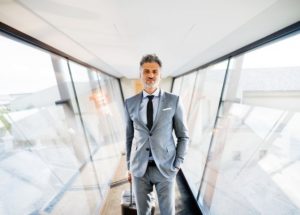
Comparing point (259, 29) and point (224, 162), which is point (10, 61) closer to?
point (259, 29)

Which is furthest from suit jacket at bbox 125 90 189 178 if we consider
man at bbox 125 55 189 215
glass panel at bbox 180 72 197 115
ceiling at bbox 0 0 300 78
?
glass panel at bbox 180 72 197 115

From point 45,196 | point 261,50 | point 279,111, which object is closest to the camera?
point 279,111

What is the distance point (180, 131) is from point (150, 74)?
25.2 inches

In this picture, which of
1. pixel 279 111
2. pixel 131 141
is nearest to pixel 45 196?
pixel 131 141

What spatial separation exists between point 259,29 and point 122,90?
709cm

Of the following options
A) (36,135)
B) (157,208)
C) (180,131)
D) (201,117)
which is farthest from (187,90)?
(36,135)

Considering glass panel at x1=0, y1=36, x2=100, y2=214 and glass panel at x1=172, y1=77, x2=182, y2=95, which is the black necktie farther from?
glass panel at x1=172, y1=77, x2=182, y2=95

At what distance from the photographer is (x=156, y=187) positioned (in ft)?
5.96

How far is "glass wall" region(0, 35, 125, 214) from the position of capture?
55.2 inches

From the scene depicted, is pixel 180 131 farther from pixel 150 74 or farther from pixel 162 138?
pixel 150 74

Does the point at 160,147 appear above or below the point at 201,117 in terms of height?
above

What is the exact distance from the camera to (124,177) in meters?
4.23

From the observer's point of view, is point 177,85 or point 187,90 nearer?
point 187,90


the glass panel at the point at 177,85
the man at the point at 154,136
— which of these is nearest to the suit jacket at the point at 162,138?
the man at the point at 154,136
